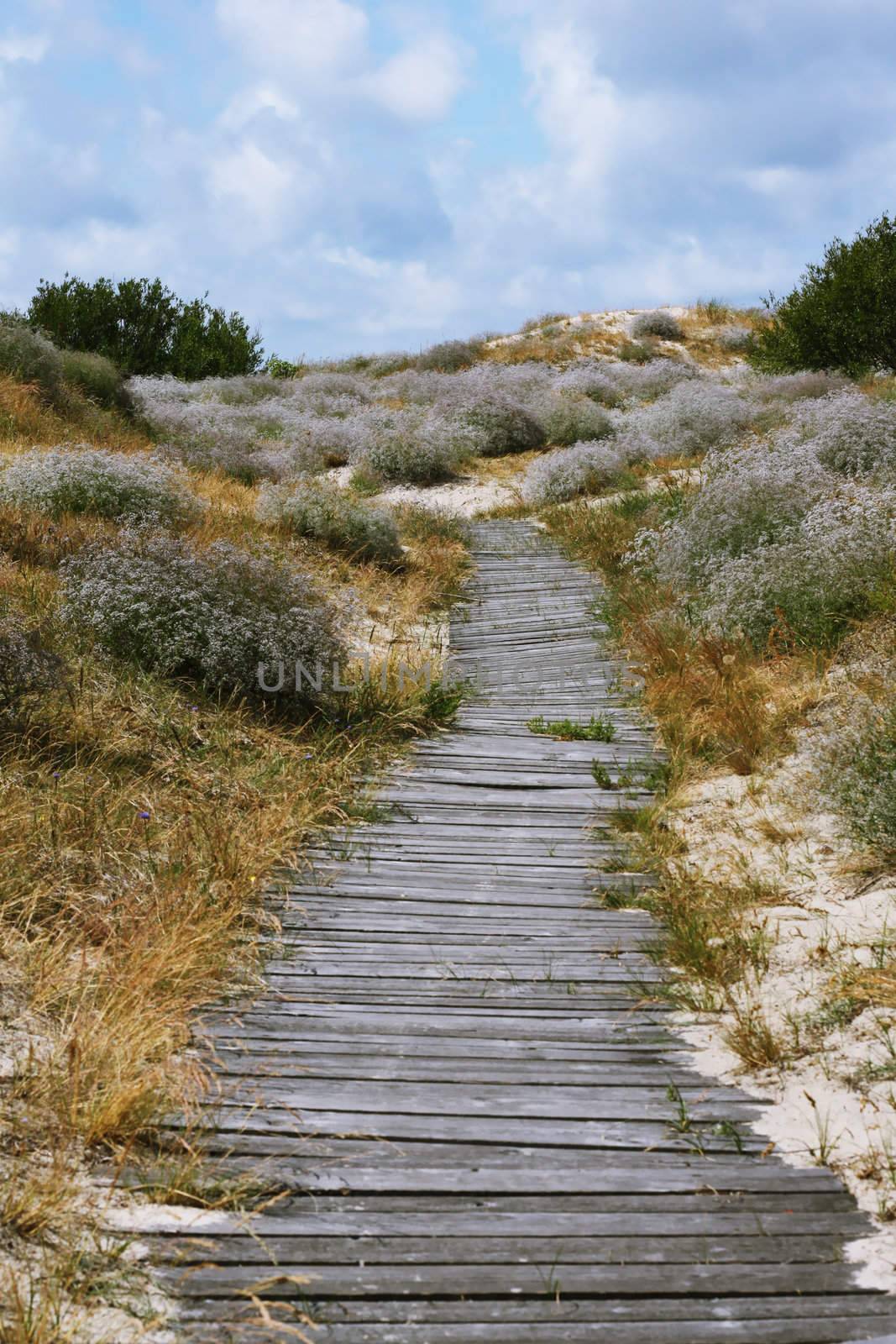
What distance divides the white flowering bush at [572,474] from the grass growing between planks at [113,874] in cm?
620

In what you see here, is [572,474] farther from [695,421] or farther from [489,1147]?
[489,1147]

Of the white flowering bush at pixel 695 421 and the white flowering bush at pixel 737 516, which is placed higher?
the white flowering bush at pixel 695 421

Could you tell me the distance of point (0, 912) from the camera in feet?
14.1

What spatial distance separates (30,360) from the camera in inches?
635

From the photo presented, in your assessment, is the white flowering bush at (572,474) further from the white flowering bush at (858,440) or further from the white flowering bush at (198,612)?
the white flowering bush at (198,612)

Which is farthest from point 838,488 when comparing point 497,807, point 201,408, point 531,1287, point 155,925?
point 201,408

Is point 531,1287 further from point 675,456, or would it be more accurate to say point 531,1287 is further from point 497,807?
point 675,456

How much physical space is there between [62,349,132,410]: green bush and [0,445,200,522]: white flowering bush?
692cm

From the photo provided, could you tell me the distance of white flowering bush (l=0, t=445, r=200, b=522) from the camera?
33.4 ft

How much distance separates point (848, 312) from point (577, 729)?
611 inches

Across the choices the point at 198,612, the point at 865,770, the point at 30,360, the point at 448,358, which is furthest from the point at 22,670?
the point at 448,358

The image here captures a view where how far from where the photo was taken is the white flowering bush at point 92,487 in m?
10.2

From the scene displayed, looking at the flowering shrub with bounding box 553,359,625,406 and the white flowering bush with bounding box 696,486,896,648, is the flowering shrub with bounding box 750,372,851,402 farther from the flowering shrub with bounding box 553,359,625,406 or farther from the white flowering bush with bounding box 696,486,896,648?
the white flowering bush with bounding box 696,486,896,648

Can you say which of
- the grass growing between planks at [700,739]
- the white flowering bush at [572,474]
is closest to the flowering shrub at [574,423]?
the white flowering bush at [572,474]
